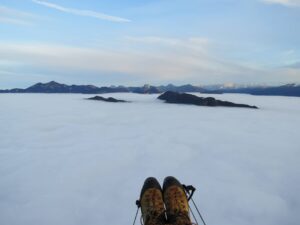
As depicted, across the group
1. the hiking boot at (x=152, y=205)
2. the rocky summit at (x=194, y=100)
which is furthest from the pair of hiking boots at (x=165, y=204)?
the rocky summit at (x=194, y=100)

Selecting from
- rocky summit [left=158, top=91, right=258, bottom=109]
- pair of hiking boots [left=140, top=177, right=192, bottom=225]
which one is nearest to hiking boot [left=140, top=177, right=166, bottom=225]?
pair of hiking boots [left=140, top=177, right=192, bottom=225]

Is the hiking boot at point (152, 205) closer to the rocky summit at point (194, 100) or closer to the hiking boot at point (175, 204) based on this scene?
the hiking boot at point (175, 204)

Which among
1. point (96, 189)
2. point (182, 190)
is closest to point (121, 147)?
point (96, 189)

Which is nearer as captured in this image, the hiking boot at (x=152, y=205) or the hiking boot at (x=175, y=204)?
the hiking boot at (x=175, y=204)

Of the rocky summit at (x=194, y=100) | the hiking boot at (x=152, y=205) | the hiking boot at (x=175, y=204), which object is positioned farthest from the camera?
the rocky summit at (x=194, y=100)

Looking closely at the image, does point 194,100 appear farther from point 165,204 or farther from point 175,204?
point 175,204

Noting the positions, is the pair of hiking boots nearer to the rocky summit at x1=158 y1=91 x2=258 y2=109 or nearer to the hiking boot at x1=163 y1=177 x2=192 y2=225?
the hiking boot at x1=163 y1=177 x2=192 y2=225

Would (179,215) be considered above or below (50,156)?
above

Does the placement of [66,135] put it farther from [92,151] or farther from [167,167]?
[167,167]
